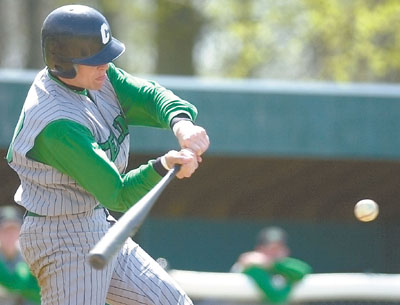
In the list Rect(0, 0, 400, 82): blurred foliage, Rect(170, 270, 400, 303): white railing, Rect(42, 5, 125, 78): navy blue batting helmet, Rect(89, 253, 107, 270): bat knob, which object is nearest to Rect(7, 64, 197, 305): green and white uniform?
Rect(42, 5, 125, 78): navy blue batting helmet

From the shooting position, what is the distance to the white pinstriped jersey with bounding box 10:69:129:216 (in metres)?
3.63

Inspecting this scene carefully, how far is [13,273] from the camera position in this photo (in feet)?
23.4

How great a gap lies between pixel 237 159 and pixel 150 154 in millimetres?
1059

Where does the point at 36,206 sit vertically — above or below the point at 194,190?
below

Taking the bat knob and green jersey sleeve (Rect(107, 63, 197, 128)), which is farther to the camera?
green jersey sleeve (Rect(107, 63, 197, 128))

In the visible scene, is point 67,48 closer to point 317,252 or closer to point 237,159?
point 237,159

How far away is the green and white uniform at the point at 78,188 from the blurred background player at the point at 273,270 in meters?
3.06

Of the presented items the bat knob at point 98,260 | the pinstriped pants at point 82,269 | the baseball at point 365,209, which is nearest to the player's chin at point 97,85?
the pinstriped pants at point 82,269

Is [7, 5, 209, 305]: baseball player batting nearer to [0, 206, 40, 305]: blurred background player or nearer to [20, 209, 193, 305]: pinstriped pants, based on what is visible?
[20, 209, 193, 305]: pinstriped pants

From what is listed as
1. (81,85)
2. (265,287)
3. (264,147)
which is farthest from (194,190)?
(81,85)

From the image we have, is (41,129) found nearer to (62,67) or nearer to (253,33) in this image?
(62,67)

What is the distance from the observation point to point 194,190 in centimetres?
1140

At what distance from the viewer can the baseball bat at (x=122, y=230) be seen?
9.99 feet

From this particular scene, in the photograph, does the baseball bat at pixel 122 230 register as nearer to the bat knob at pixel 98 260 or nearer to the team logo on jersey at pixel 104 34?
the bat knob at pixel 98 260
